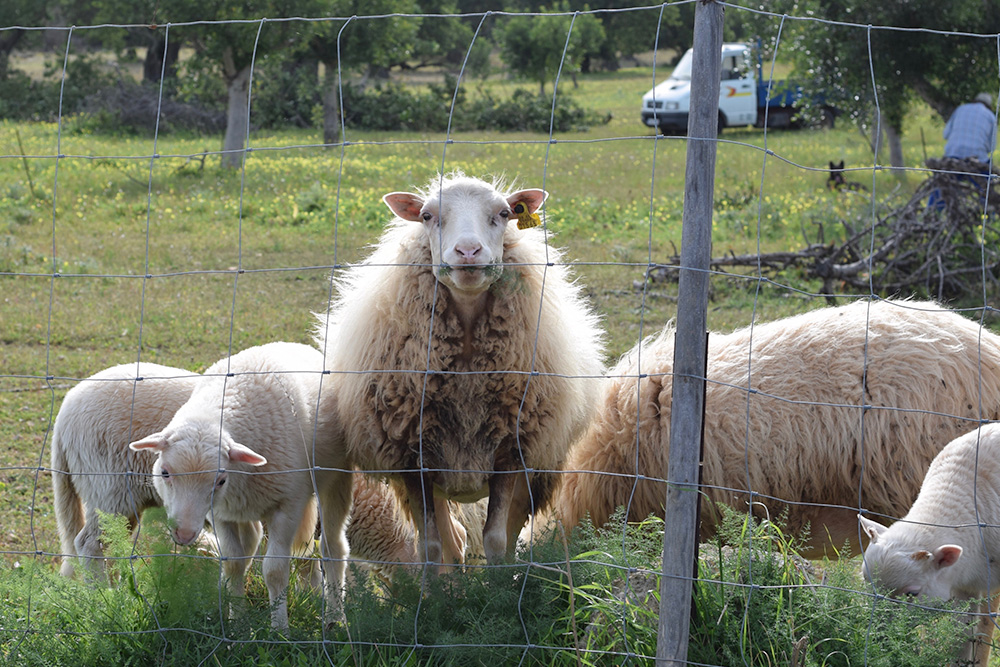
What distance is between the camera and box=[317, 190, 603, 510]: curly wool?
3.67 m

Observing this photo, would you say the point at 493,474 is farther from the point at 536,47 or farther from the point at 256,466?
the point at 536,47

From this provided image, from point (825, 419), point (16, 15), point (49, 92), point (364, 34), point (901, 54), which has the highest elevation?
point (16, 15)

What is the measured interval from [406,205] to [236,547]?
1583 millimetres

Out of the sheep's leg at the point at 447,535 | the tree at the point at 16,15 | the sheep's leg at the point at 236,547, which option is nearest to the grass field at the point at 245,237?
the sheep's leg at the point at 236,547

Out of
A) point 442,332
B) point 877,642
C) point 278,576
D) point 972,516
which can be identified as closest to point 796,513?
point 972,516

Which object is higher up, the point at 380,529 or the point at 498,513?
the point at 498,513

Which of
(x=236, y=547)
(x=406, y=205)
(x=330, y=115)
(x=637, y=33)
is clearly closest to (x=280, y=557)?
(x=236, y=547)

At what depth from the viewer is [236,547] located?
12.8 ft

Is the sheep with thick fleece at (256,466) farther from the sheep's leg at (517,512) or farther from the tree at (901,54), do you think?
the tree at (901,54)

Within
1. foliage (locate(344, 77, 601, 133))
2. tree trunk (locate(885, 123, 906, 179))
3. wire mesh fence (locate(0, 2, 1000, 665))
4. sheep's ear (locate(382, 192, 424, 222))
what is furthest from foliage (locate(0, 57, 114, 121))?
sheep's ear (locate(382, 192, 424, 222))

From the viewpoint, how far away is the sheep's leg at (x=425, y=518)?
367 cm

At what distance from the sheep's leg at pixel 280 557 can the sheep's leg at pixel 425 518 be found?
0.44 m

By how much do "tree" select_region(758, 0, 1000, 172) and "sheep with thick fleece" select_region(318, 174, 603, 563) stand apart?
9.84 m

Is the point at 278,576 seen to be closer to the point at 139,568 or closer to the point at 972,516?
the point at 139,568
